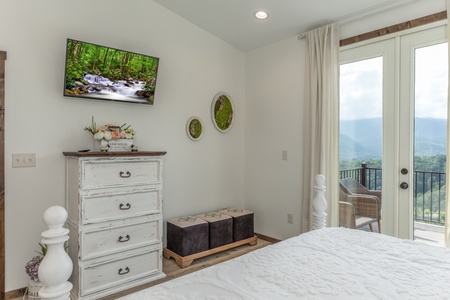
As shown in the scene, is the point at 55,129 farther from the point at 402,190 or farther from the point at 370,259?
the point at 402,190

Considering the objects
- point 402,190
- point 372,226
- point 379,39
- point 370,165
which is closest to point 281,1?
point 379,39

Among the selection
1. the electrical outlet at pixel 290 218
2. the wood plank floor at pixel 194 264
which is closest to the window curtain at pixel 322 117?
the electrical outlet at pixel 290 218

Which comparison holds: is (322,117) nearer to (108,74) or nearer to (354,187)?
(354,187)

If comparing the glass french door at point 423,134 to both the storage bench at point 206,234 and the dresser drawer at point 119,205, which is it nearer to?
the storage bench at point 206,234

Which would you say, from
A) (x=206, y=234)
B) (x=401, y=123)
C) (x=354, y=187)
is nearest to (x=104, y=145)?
(x=206, y=234)

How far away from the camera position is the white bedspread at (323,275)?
Result: 1053mm

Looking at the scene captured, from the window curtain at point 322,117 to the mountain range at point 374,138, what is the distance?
0.16 meters

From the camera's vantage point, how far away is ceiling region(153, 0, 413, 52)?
9.27 ft

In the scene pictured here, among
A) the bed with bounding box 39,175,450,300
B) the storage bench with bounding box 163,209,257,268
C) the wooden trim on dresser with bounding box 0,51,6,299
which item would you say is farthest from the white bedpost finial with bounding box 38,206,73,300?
the storage bench with bounding box 163,209,257,268

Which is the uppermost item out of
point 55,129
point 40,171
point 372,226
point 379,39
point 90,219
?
point 379,39

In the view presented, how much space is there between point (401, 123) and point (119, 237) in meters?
2.78

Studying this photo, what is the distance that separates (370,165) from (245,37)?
2.18m

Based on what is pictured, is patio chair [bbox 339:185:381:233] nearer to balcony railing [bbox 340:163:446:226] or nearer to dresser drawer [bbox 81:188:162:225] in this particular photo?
balcony railing [bbox 340:163:446:226]

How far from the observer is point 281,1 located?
9.43 feet
